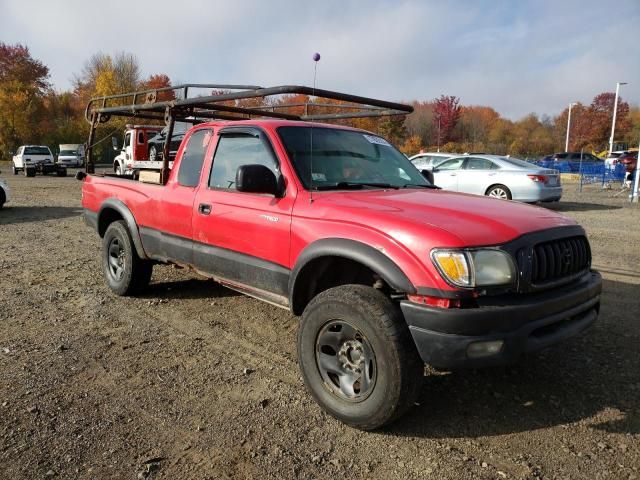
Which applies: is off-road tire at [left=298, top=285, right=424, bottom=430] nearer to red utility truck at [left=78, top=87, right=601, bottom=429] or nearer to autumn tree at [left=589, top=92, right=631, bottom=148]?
red utility truck at [left=78, top=87, right=601, bottom=429]

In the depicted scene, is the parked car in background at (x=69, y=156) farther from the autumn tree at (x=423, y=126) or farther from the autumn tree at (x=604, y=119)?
the autumn tree at (x=604, y=119)

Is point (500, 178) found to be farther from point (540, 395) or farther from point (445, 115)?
point (445, 115)

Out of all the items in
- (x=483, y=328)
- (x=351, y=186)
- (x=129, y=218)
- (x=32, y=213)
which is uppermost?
(x=351, y=186)

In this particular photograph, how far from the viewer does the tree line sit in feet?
155

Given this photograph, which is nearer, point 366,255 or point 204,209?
point 366,255

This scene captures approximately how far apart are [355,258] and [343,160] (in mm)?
1288

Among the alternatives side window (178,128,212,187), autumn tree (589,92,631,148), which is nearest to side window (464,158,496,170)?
side window (178,128,212,187)

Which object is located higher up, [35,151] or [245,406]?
[35,151]

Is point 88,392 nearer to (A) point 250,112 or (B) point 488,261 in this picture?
(B) point 488,261

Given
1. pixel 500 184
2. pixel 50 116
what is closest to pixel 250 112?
pixel 500 184

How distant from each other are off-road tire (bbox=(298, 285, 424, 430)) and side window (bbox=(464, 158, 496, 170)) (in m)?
11.5

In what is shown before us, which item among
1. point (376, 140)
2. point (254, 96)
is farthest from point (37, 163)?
point (254, 96)

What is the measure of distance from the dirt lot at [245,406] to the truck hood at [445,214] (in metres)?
1.16

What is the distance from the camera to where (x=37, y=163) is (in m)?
28.8
